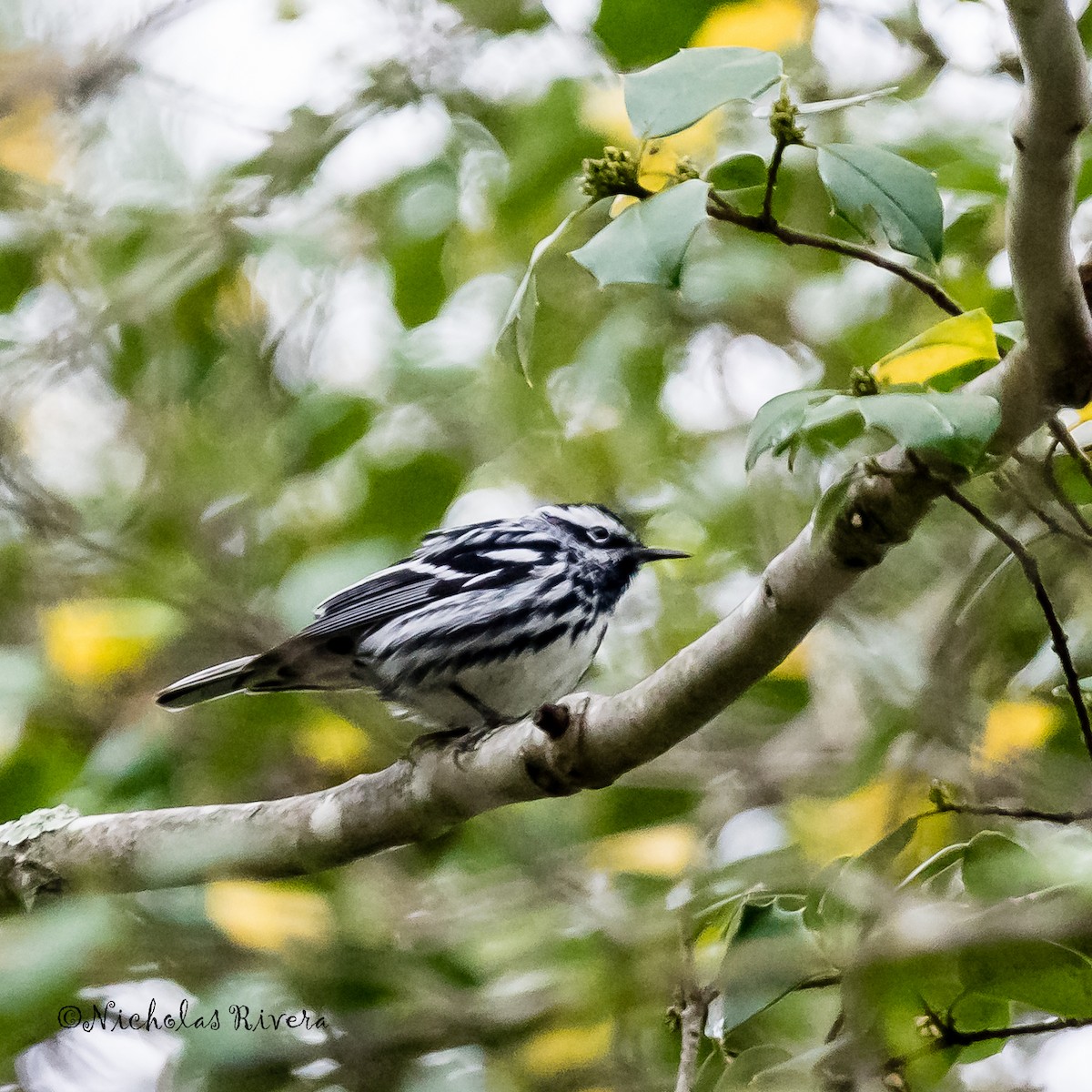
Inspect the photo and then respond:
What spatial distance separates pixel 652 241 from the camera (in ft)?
5.43

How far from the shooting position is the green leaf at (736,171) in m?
1.85

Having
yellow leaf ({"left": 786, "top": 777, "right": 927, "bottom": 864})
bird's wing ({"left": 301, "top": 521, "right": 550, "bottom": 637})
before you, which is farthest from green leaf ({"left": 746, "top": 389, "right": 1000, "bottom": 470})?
bird's wing ({"left": 301, "top": 521, "right": 550, "bottom": 637})

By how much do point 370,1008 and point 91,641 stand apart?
129 centimetres

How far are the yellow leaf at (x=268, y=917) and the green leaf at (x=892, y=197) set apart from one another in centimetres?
129

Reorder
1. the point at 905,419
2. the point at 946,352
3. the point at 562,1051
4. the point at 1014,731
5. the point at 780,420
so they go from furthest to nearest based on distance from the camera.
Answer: the point at 1014,731 → the point at 562,1051 → the point at 946,352 → the point at 780,420 → the point at 905,419

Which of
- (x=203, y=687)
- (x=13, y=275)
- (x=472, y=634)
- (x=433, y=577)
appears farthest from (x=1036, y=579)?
(x=13, y=275)

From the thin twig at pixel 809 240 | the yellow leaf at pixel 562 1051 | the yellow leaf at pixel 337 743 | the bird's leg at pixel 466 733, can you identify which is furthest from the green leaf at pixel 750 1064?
the yellow leaf at pixel 337 743

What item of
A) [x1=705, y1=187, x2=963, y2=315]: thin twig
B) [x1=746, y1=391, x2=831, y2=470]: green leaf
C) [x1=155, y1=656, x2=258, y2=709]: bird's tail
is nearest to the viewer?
[x1=746, y1=391, x2=831, y2=470]: green leaf

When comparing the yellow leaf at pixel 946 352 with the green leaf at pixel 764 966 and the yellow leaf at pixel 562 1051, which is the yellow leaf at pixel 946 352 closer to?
the green leaf at pixel 764 966

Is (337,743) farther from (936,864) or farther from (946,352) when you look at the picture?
(946,352)

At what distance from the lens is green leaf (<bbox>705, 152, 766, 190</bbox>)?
1853mm

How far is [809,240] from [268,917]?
128cm

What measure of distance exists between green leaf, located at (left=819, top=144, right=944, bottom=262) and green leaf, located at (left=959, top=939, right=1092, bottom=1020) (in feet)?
3.09

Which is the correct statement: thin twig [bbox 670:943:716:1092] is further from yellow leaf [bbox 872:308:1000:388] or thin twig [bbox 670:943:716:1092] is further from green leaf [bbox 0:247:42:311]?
green leaf [bbox 0:247:42:311]
